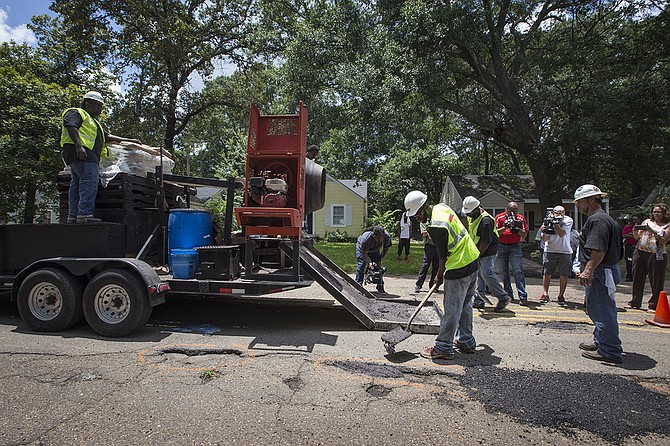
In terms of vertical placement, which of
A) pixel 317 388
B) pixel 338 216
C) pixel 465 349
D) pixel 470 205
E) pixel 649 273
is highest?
pixel 338 216

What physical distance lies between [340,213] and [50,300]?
23.2 meters

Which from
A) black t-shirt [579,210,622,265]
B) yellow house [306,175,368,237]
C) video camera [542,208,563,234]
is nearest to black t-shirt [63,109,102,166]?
black t-shirt [579,210,622,265]

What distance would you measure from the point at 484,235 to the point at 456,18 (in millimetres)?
9296

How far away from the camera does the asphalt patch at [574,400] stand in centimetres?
308

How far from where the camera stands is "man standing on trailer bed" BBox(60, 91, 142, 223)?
5.48 meters

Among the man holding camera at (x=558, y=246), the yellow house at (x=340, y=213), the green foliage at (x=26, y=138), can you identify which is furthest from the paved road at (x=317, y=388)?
the yellow house at (x=340, y=213)

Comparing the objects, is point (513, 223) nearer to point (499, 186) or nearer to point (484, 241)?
point (484, 241)

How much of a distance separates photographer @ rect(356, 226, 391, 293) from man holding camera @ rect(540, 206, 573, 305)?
9.40ft

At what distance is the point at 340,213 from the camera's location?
28156 mm

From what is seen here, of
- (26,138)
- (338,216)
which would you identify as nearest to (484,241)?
(26,138)

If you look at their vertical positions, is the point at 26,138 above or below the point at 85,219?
above

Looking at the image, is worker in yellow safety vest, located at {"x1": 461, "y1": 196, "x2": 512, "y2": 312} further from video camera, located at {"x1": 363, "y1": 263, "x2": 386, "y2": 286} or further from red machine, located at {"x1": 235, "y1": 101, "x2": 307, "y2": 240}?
red machine, located at {"x1": 235, "y1": 101, "x2": 307, "y2": 240}

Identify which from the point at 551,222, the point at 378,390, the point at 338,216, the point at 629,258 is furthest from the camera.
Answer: the point at 338,216

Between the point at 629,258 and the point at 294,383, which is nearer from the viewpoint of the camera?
the point at 294,383
